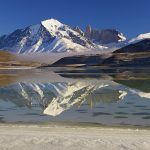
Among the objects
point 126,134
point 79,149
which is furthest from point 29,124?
point 79,149

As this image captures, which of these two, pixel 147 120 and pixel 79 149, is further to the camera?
pixel 147 120

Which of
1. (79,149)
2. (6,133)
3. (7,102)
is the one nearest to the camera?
(79,149)

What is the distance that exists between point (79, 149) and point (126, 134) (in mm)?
3731

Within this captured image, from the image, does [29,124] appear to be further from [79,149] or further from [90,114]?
[79,149]

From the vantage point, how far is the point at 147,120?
2258 cm

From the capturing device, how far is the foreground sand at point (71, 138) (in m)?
15.2

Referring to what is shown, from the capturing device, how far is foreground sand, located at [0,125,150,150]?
1522 cm

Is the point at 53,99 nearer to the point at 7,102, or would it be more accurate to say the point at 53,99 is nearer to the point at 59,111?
the point at 7,102

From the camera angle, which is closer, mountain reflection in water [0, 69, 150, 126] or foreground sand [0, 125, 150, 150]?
foreground sand [0, 125, 150, 150]

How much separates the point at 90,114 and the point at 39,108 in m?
3.98

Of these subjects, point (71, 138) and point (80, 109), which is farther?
point (80, 109)

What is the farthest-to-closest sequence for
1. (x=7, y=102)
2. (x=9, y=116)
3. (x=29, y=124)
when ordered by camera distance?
(x=7, y=102), (x=9, y=116), (x=29, y=124)

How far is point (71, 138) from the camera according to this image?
54.6ft

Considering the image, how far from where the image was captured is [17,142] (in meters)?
15.9
